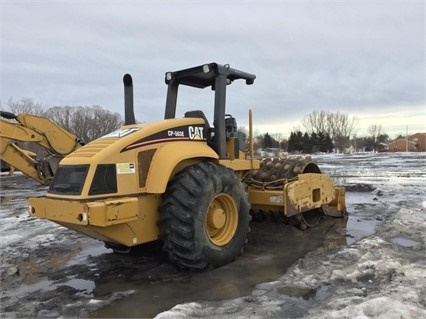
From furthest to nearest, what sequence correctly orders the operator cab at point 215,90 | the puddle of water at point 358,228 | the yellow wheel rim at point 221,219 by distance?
the puddle of water at point 358,228, the operator cab at point 215,90, the yellow wheel rim at point 221,219

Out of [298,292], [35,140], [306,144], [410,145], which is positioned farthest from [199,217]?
[410,145]

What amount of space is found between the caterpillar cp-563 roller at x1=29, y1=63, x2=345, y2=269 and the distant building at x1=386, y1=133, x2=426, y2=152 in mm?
79642

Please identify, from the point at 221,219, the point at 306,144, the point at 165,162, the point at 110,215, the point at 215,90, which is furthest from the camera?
the point at 306,144

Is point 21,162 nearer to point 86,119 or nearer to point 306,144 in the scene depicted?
point 86,119

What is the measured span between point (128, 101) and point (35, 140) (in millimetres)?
5973

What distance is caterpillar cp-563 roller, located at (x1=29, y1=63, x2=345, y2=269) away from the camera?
4754mm

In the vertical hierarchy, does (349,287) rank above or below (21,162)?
below

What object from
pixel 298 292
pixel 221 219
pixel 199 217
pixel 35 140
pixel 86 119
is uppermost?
pixel 86 119

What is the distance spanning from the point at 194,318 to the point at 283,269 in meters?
1.84

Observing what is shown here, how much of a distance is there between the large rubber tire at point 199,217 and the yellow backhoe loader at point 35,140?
22.7 feet

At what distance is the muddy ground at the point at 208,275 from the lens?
4.30 metres

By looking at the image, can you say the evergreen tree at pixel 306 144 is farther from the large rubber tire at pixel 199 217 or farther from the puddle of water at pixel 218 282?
the large rubber tire at pixel 199 217

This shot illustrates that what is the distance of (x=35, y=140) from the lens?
36.6 feet

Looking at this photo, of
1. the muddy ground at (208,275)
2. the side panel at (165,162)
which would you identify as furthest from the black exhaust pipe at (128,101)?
the muddy ground at (208,275)
